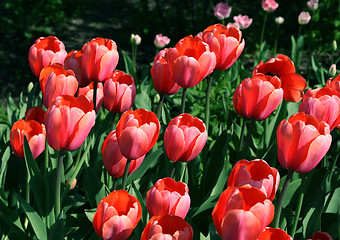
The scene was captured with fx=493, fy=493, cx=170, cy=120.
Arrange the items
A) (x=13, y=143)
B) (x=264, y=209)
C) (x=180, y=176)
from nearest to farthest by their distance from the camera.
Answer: (x=264, y=209) → (x=13, y=143) → (x=180, y=176)

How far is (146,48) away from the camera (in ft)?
15.8

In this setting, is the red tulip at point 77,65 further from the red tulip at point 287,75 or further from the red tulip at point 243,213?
the red tulip at point 243,213

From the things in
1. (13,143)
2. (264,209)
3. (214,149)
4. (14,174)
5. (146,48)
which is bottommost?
(146,48)

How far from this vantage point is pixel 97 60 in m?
1.56

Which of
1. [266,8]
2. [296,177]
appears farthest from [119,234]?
[266,8]

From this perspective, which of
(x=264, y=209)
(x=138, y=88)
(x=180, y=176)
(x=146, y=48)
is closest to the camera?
(x=264, y=209)

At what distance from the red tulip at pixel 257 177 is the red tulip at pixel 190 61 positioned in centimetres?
44

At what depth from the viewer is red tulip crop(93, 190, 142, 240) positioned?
1070 millimetres

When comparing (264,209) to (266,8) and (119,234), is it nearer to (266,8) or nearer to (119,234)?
(119,234)

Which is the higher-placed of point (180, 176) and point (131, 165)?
point (131, 165)

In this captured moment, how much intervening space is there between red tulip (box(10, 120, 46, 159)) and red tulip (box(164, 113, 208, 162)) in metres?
0.43

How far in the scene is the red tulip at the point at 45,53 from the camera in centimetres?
167

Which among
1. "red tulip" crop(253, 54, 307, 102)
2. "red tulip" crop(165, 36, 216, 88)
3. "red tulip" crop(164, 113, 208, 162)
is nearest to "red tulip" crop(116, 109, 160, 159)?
"red tulip" crop(164, 113, 208, 162)

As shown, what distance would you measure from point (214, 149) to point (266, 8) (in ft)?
6.36
